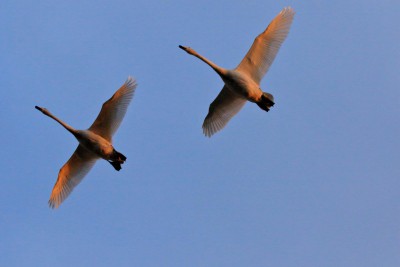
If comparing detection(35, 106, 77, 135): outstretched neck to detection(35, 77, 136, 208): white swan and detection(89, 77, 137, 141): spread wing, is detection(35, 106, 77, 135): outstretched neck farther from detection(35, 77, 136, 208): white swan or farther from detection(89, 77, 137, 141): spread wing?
detection(89, 77, 137, 141): spread wing

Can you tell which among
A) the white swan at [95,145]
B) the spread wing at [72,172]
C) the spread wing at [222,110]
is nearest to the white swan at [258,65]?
the spread wing at [222,110]

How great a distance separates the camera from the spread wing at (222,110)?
4916cm

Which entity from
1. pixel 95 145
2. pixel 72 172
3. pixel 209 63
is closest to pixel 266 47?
pixel 209 63

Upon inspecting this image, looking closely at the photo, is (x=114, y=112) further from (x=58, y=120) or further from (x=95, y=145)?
(x=58, y=120)

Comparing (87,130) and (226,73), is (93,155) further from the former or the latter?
(226,73)

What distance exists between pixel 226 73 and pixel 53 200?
9.61 m

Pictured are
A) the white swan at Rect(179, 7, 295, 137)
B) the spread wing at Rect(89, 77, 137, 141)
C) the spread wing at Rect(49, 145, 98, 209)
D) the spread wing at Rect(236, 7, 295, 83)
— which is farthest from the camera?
the spread wing at Rect(49, 145, 98, 209)

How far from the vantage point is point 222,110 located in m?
49.5

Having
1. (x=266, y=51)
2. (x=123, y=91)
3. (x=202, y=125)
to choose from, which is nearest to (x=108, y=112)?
(x=123, y=91)

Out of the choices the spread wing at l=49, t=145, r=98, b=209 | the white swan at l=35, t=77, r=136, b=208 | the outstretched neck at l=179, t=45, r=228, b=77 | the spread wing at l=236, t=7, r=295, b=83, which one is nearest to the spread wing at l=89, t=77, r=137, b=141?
the white swan at l=35, t=77, r=136, b=208

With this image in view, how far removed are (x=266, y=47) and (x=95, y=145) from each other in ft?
28.3

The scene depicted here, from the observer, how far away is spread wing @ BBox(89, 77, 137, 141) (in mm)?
48500

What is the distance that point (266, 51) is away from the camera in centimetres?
4806

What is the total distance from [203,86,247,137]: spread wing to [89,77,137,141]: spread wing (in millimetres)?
3743
